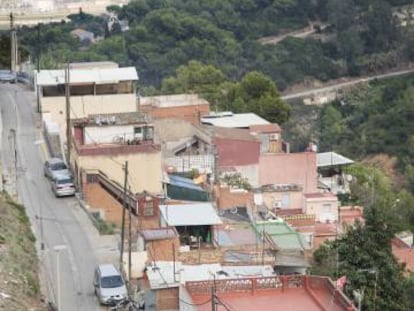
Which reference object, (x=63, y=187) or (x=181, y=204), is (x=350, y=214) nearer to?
(x=181, y=204)

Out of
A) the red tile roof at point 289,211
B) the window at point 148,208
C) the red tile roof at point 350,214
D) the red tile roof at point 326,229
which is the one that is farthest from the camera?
the red tile roof at point 350,214

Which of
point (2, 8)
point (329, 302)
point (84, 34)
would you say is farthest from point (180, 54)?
point (329, 302)

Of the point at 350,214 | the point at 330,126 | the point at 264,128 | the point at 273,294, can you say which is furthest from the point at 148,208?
the point at 330,126

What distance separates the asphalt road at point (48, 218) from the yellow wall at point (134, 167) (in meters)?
0.71

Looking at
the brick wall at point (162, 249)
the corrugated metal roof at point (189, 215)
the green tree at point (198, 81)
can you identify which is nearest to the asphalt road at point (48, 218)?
the brick wall at point (162, 249)

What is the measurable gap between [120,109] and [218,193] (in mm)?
4705

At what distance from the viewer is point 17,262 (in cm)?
1235

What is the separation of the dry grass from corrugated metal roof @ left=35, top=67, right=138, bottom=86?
20.7 feet

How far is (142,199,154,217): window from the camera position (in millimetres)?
15969

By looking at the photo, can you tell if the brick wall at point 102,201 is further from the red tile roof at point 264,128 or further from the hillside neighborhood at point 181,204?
the red tile roof at point 264,128

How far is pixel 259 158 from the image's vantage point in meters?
20.3

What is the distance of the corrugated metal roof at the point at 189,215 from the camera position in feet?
50.0

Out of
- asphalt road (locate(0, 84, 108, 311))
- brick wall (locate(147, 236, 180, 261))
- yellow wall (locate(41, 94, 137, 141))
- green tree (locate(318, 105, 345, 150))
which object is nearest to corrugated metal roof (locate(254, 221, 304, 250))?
brick wall (locate(147, 236, 180, 261))

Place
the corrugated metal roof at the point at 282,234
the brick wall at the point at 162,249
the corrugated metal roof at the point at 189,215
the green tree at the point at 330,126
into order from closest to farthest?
the brick wall at the point at 162,249
the corrugated metal roof at the point at 189,215
the corrugated metal roof at the point at 282,234
the green tree at the point at 330,126
